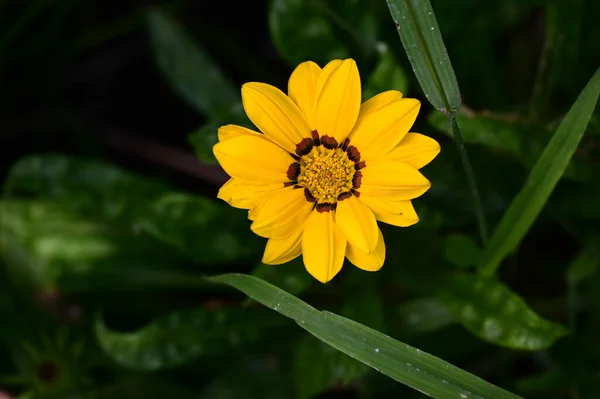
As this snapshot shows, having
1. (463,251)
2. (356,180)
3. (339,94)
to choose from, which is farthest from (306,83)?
(463,251)

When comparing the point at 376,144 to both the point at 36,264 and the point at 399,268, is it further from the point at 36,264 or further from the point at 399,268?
the point at 36,264

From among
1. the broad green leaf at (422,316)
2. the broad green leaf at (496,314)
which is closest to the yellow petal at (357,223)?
the broad green leaf at (496,314)

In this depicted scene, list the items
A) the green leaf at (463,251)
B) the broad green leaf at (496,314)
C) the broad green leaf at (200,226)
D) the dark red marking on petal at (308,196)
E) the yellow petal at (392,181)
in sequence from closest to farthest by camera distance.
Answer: the yellow petal at (392,181)
the dark red marking on petal at (308,196)
the broad green leaf at (496,314)
the green leaf at (463,251)
the broad green leaf at (200,226)

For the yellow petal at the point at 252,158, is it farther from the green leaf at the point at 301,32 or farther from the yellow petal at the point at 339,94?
the green leaf at the point at 301,32

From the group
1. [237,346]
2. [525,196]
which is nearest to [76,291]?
[237,346]

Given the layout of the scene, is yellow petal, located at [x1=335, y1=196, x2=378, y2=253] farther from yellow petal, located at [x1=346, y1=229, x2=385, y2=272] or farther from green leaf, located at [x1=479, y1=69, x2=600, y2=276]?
green leaf, located at [x1=479, y1=69, x2=600, y2=276]

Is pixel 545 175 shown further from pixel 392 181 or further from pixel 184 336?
pixel 184 336

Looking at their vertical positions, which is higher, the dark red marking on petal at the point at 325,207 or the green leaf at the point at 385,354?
the dark red marking on petal at the point at 325,207
